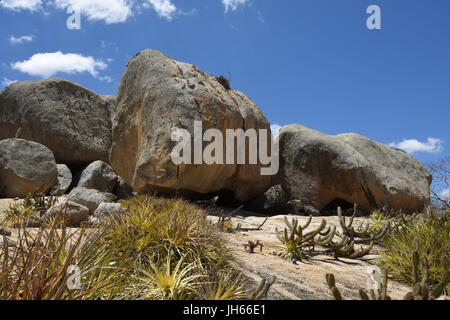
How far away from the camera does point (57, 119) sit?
1461 centimetres

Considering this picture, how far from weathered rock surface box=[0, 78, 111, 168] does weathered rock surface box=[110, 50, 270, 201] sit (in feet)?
14.9

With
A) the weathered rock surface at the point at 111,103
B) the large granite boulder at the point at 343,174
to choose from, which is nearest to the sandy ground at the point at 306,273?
the large granite boulder at the point at 343,174

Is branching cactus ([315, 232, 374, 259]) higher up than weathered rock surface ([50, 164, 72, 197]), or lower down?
lower down

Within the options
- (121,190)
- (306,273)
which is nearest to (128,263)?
(306,273)

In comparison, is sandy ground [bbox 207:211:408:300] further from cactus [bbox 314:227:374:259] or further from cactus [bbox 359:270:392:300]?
cactus [bbox 359:270:392:300]

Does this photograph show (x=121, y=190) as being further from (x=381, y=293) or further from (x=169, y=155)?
(x=381, y=293)

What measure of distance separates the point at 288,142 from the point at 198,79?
4604mm

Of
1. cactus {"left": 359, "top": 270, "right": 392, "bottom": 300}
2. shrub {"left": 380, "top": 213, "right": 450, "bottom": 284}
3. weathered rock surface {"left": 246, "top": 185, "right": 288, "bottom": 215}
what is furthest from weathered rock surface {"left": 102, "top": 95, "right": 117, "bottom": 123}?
cactus {"left": 359, "top": 270, "right": 392, "bottom": 300}

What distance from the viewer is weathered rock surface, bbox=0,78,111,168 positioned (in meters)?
14.5

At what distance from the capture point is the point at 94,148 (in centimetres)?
1541

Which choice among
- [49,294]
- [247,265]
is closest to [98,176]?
[247,265]

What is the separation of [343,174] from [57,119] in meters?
12.6

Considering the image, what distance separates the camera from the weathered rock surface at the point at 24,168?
1162cm
